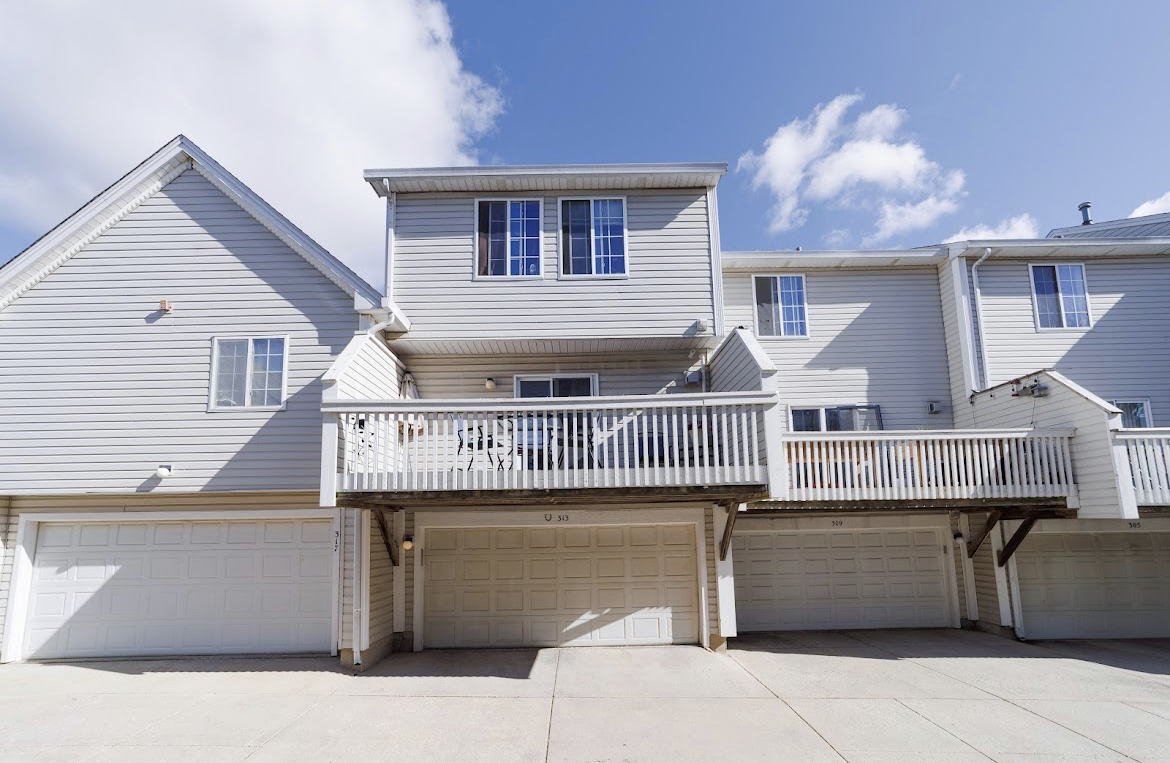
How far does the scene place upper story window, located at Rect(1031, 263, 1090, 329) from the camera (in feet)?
35.4

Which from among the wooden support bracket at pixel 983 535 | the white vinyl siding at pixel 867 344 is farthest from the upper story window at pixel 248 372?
the wooden support bracket at pixel 983 535

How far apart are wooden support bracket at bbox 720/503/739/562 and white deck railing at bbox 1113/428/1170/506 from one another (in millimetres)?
4889

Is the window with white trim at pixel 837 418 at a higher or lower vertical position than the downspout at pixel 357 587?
higher

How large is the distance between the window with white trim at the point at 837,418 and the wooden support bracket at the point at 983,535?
83.3 inches

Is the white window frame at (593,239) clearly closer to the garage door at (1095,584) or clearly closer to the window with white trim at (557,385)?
the window with white trim at (557,385)

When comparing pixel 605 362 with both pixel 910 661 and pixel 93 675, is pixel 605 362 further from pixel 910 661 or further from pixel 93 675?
pixel 93 675

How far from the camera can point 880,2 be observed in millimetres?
10305

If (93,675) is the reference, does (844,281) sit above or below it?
above

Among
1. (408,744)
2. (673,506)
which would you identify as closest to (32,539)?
(408,744)

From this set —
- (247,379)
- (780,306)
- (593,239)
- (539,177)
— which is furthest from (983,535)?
(247,379)

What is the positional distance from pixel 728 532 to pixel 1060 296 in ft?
25.8

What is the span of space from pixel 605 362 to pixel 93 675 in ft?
26.2

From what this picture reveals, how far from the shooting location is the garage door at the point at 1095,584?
984cm

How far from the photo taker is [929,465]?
815 centimetres
